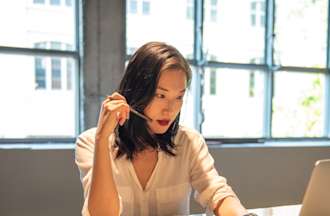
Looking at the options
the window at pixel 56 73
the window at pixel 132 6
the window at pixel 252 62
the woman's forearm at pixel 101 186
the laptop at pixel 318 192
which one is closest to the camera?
the laptop at pixel 318 192

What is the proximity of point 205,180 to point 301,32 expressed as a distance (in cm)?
236

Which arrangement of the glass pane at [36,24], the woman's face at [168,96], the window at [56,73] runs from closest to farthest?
the woman's face at [168,96] < the glass pane at [36,24] < the window at [56,73]

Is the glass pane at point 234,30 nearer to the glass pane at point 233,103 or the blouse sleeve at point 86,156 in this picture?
the glass pane at point 233,103

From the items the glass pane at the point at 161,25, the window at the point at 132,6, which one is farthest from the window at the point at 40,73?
the window at the point at 132,6

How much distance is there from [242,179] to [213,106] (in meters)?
0.63

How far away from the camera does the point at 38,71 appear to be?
2.45 meters

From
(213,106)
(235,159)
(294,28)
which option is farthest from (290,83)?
(235,159)

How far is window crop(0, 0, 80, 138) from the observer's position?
2377 mm

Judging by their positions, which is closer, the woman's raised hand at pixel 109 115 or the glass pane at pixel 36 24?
the woman's raised hand at pixel 109 115

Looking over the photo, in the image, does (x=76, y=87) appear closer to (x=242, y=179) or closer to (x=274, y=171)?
(x=242, y=179)

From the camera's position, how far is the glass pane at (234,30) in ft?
9.77

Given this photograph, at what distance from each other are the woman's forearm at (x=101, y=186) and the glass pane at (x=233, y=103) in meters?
1.78

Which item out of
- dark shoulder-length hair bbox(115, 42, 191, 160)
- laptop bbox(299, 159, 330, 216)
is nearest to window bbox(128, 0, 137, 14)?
dark shoulder-length hair bbox(115, 42, 191, 160)

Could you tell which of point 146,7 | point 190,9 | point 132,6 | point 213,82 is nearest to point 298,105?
point 213,82
